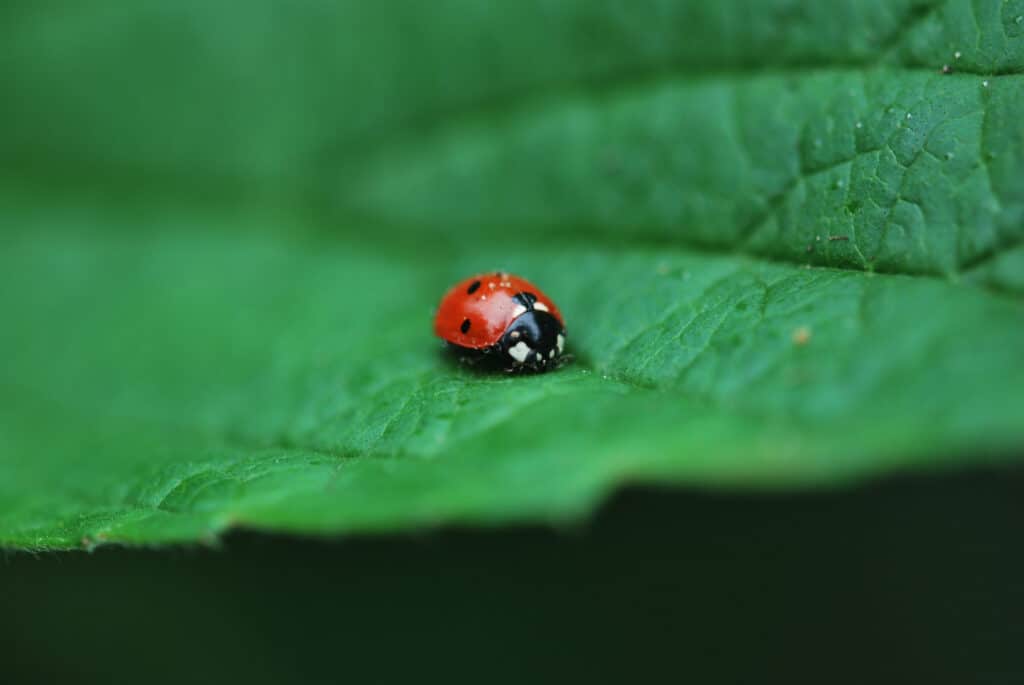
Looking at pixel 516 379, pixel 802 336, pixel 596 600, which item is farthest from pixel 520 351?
pixel 596 600

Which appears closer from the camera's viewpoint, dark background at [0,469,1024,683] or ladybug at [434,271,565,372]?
ladybug at [434,271,565,372]

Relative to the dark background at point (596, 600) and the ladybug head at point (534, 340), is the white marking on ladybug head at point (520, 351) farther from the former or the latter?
the dark background at point (596, 600)

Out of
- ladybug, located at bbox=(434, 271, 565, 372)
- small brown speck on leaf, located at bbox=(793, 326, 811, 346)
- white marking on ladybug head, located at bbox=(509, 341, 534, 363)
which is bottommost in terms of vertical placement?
small brown speck on leaf, located at bbox=(793, 326, 811, 346)

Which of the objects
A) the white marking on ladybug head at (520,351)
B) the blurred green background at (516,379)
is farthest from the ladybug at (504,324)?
the blurred green background at (516,379)

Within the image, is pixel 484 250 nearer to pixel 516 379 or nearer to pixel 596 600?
pixel 516 379

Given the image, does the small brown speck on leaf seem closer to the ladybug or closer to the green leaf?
the green leaf

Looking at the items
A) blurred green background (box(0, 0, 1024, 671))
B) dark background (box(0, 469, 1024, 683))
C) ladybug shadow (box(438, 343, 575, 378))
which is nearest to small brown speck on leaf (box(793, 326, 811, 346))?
blurred green background (box(0, 0, 1024, 671))

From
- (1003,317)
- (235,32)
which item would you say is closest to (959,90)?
(1003,317)
